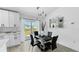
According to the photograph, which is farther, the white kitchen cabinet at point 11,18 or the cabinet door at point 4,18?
the white kitchen cabinet at point 11,18

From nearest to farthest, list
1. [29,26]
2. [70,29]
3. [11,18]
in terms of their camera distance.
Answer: [70,29] < [11,18] < [29,26]

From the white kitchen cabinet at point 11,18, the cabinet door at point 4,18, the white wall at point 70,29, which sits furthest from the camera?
the white kitchen cabinet at point 11,18

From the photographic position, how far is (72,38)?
3553mm

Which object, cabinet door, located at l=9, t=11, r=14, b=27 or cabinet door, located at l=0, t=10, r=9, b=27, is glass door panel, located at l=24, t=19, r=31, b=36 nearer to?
cabinet door, located at l=9, t=11, r=14, b=27

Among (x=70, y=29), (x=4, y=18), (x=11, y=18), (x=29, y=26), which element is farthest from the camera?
(x=29, y=26)

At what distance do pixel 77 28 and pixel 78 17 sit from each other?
59 cm

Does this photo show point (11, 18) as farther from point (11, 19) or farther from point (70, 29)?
point (70, 29)

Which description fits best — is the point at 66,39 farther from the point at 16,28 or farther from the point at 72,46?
the point at 16,28

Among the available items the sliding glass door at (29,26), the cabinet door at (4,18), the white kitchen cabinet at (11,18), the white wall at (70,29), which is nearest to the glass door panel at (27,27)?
the sliding glass door at (29,26)

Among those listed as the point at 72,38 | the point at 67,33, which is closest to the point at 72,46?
the point at 72,38

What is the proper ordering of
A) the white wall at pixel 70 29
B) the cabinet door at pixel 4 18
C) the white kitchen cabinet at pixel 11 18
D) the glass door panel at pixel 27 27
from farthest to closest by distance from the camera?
the glass door panel at pixel 27 27 → the white kitchen cabinet at pixel 11 18 → the cabinet door at pixel 4 18 → the white wall at pixel 70 29

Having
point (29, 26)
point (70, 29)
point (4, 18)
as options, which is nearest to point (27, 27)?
point (29, 26)

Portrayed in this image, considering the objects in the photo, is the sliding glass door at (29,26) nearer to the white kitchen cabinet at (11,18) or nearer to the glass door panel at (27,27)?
the glass door panel at (27,27)

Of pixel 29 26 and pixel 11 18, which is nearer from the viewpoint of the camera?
pixel 11 18
